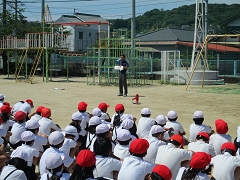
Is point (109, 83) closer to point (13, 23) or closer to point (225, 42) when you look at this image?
point (225, 42)

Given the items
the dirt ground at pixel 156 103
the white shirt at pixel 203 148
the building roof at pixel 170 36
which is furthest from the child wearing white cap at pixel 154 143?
the building roof at pixel 170 36

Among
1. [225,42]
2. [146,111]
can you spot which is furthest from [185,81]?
[146,111]

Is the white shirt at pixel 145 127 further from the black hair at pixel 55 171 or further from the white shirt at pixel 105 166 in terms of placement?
the black hair at pixel 55 171

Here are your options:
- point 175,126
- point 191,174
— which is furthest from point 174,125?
point 191,174

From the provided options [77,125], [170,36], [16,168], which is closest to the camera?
[16,168]

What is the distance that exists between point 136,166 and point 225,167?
1166mm

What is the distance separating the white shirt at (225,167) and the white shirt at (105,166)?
1.25 m

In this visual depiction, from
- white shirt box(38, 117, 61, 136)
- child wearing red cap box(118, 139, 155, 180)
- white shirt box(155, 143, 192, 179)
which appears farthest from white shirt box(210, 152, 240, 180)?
white shirt box(38, 117, 61, 136)

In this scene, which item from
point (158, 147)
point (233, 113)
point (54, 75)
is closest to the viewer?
point (158, 147)

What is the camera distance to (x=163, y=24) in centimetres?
10175

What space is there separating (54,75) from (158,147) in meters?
27.9

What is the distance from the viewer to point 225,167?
4879 millimetres

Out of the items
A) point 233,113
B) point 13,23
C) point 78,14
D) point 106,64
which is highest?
point 78,14

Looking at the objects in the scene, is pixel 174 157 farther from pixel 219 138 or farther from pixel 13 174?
pixel 13 174
